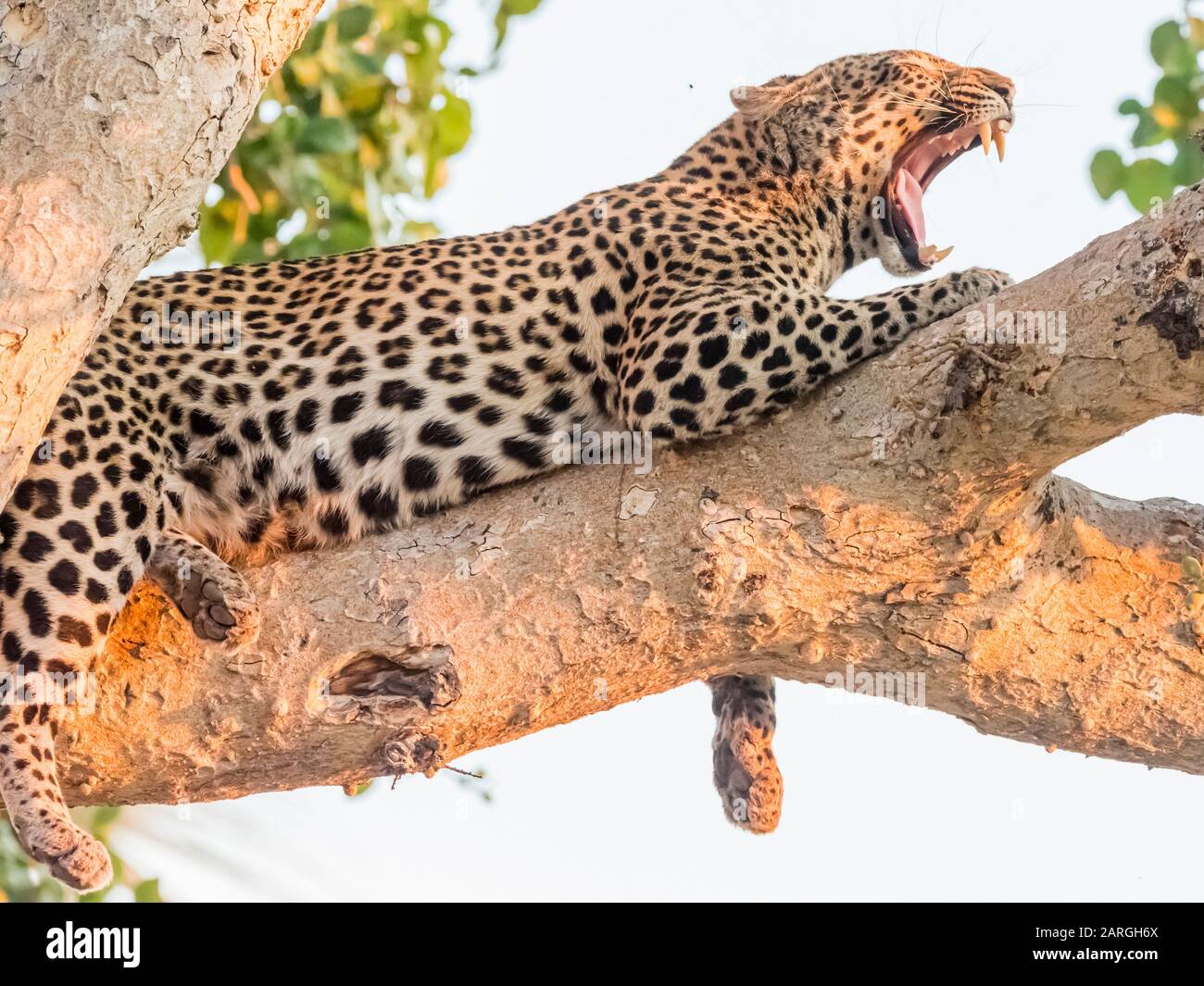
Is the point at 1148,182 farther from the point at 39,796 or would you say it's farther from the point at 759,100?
the point at 39,796

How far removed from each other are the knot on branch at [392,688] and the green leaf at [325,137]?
4.35m

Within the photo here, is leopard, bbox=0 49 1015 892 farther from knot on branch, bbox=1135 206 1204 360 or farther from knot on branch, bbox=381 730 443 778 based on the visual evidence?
knot on branch, bbox=1135 206 1204 360

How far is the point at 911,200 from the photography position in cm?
737

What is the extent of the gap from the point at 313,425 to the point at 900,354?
2.23 metres

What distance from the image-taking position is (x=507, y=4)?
8.77m

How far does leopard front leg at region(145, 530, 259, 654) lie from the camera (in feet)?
16.4

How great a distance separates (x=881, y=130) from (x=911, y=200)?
38 centimetres

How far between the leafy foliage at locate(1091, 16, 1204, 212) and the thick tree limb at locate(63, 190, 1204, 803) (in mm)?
2351

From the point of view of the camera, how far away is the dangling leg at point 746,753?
20.2 ft

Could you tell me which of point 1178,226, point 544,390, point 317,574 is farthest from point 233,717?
point 1178,226

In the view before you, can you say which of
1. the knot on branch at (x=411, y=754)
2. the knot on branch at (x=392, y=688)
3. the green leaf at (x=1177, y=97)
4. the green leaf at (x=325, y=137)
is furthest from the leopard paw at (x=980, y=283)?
the green leaf at (x=325, y=137)

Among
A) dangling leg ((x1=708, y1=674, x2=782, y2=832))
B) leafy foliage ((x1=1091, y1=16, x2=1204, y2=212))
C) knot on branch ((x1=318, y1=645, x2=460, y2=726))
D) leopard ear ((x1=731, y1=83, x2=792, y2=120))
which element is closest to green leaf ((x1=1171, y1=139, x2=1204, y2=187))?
leafy foliage ((x1=1091, y1=16, x2=1204, y2=212))

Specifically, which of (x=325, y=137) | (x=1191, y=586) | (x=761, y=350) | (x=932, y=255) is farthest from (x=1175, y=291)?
(x=325, y=137)

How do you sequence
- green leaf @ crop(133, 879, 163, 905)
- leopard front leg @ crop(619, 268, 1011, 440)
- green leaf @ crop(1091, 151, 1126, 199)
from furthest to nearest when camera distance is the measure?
1. green leaf @ crop(133, 879, 163, 905)
2. green leaf @ crop(1091, 151, 1126, 199)
3. leopard front leg @ crop(619, 268, 1011, 440)
